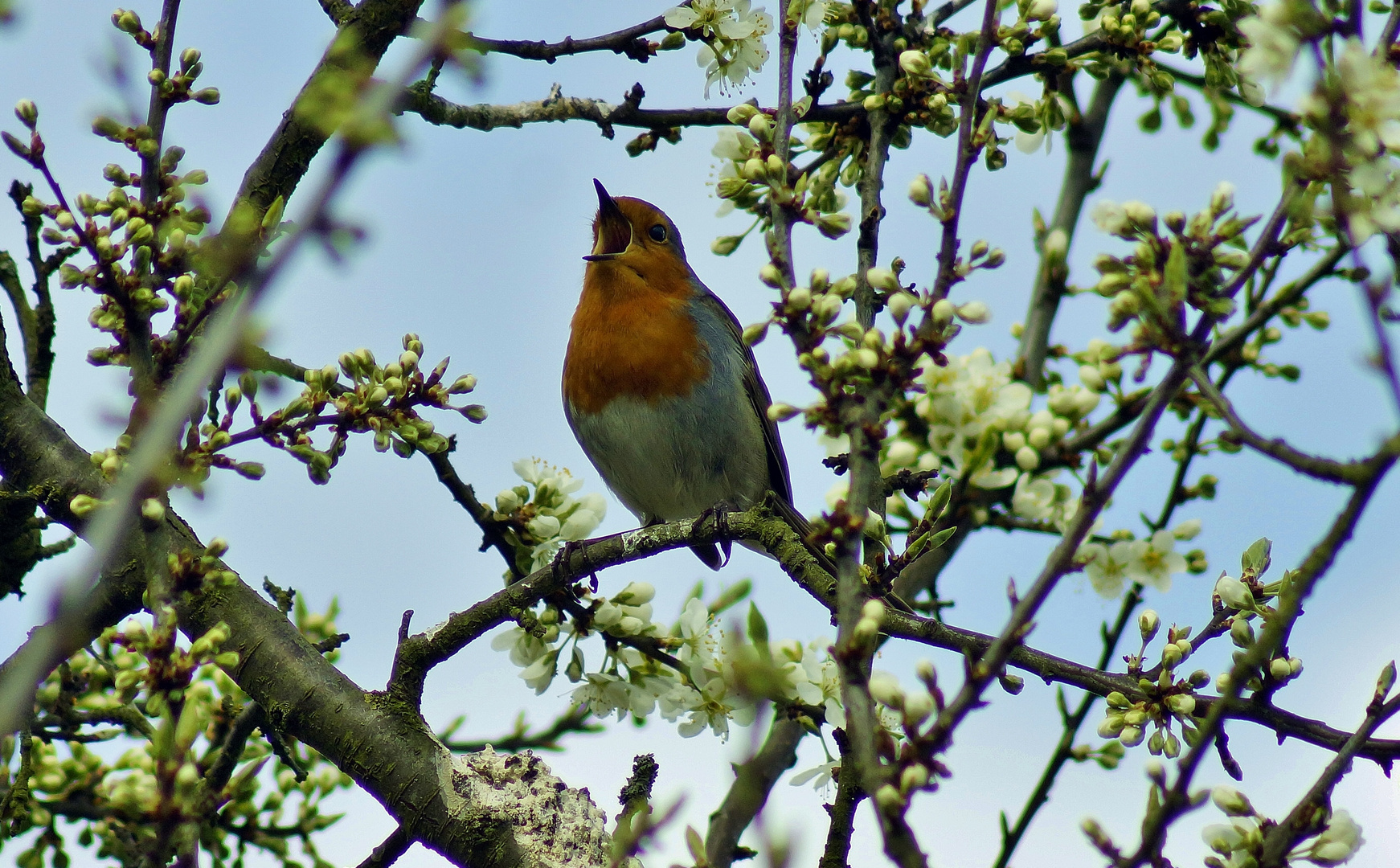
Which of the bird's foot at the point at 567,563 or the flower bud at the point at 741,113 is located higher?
the flower bud at the point at 741,113

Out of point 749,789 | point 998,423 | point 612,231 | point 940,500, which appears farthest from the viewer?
point 612,231

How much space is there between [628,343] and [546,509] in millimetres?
1982

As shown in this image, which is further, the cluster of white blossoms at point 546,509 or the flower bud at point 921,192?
the cluster of white blossoms at point 546,509

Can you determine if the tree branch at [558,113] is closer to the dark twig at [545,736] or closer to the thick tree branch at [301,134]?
the thick tree branch at [301,134]

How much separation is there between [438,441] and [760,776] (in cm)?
232

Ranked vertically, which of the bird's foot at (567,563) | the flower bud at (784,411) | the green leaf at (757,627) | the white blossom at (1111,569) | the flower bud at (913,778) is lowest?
the flower bud at (913,778)

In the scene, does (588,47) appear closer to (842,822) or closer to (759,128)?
(759,128)

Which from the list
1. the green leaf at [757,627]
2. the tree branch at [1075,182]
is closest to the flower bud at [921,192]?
the green leaf at [757,627]

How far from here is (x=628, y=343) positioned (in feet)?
20.5

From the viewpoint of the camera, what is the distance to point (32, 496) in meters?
3.80

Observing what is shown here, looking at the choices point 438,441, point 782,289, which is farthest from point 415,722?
point 782,289

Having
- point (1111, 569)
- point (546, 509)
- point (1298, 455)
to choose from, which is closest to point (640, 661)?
point (546, 509)

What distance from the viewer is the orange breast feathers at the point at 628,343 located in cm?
618

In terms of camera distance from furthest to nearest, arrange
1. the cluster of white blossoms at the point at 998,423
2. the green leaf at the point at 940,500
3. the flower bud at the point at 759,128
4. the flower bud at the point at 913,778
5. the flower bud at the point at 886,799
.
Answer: the flower bud at the point at 759,128, the green leaf at the point at 940,500, the cluster of white blossoms at the point at 998,423, the flower bud at the point at 913,778, the flower bud at the point at 886,799
